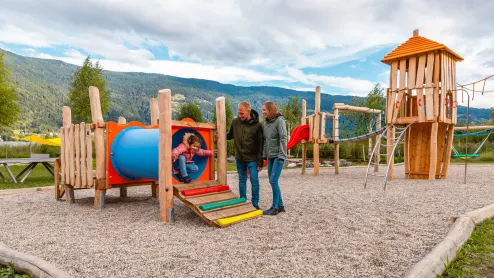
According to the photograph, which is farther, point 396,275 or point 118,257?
point 118,257

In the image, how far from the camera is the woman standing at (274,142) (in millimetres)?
5793

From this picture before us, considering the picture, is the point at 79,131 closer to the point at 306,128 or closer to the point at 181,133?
the point at 181,133

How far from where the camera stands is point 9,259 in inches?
146

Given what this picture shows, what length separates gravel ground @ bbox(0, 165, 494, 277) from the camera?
11.3 feet

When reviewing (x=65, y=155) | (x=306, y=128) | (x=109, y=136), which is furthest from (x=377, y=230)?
(x=306, y=128)

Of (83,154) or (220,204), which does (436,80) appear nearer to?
(220,204)

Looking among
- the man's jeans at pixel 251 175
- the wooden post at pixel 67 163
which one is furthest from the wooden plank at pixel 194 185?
the wooden post at pixel 67 163

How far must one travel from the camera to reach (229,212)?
5582 millimetres

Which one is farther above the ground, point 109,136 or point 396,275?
point 109,136

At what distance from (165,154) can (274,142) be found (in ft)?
5.50

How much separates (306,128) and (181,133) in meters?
6.87

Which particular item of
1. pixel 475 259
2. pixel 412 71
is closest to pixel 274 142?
pixel 475 259

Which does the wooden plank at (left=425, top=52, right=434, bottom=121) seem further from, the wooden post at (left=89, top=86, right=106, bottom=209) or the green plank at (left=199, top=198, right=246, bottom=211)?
the wooden post at (left=89, top=86, right=106, bottom=209)

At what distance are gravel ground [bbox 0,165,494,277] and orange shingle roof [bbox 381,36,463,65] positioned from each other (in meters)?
4.47
